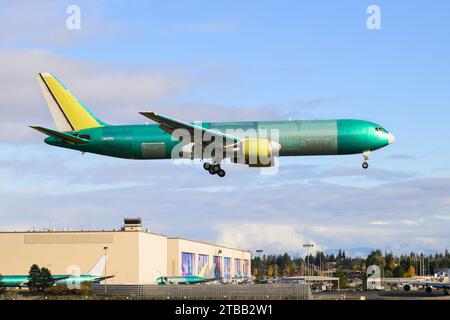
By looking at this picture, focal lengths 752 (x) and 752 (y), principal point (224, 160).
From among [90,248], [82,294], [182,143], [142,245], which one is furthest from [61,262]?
[182,143]

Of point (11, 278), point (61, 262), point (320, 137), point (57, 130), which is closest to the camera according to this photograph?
point (320, 137)

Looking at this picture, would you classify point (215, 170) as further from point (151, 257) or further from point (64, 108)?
point (151, 257)

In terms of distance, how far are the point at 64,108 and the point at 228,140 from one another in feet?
70.7

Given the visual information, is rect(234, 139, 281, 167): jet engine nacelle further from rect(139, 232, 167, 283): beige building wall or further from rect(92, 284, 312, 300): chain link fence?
rect(139, 232, 167, 283): beige building wall

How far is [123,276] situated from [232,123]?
92.0m

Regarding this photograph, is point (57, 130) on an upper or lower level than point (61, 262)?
upper

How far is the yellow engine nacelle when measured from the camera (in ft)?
245

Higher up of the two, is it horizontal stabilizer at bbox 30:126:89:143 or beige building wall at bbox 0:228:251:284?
horizontal stabilizer at bbox 30:126:89:143

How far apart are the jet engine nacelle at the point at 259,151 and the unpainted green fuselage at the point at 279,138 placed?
82 cm

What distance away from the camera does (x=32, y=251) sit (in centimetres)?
16712

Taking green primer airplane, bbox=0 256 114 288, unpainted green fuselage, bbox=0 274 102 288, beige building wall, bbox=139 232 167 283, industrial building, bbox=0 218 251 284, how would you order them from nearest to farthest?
green primer airplane, bbox=0 256 114 288
unpainted green fuselage, bbox=0 274 102 288
industrial building, bbox=0 218 251 284
beige building wall, bbox=139 232 167 283

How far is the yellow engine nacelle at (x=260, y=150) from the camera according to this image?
7475 cm

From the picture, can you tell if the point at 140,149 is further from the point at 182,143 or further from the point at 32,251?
the point at 32,251

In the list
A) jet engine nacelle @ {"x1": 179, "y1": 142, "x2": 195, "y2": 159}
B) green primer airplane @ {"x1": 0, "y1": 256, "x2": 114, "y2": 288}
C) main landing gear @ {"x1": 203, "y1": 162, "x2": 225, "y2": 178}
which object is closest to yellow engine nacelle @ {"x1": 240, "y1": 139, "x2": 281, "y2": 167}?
main landing gear @ {"x1": 203, "y1": 162, "x2": 225, "y2": 178}
